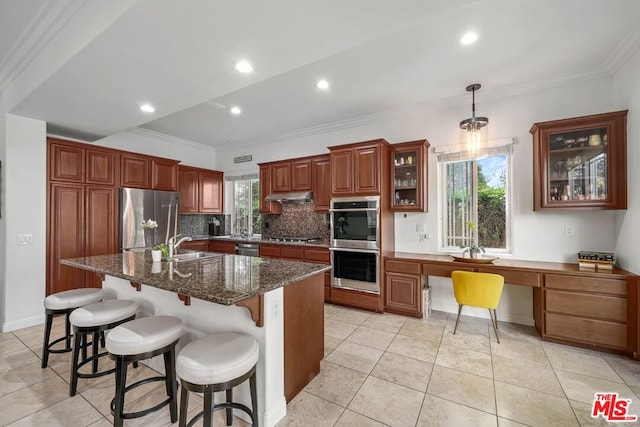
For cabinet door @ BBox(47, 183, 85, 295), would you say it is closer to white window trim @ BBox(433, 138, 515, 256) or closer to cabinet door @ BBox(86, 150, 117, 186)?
cabinet door @ BBox(86, 150, 117, 186)

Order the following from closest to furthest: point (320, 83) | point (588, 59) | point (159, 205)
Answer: point (588, 59), point (320, 83), point (159, 205)

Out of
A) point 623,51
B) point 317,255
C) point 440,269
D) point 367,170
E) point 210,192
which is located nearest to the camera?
point 623,51

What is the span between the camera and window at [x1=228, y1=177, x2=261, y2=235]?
19.5 ft

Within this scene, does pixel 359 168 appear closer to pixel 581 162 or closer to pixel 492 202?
pixel 492 202

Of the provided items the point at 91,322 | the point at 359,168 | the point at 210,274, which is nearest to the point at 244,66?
the point at 210,274

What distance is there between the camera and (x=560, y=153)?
9.80 ft

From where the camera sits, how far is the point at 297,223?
5.14 metres

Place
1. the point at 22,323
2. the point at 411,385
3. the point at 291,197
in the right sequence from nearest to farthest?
1. the point at 411,385
2. the point at 22,323
3. the point at 291,197

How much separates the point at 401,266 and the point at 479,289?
96 centimetres

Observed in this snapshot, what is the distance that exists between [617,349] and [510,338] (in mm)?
831

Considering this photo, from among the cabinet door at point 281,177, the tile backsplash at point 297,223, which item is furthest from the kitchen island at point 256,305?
the cabinet door at point 281,177

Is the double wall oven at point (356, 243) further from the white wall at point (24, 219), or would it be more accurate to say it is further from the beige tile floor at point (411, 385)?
the white wall at point (24, 219)

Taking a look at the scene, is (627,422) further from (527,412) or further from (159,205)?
(159,205)

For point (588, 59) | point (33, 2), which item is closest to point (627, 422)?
point (588, 59)
